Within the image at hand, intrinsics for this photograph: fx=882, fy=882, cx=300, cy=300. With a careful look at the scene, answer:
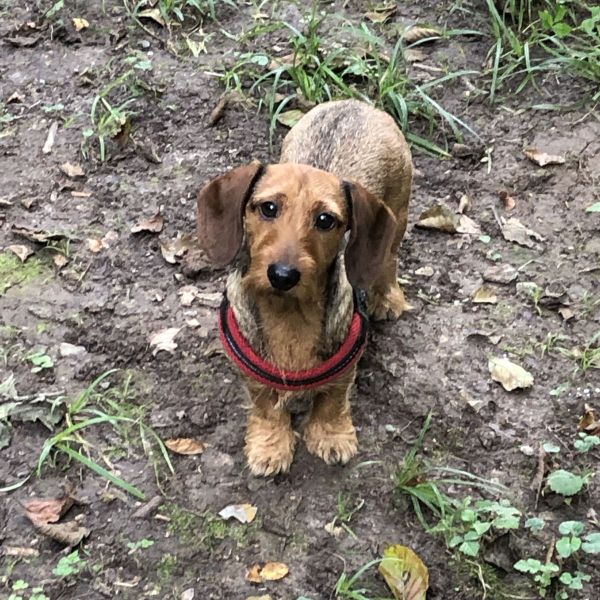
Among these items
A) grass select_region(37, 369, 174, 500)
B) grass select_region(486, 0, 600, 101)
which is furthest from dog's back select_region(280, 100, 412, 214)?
grass select_region(486, 0, 600, 101)

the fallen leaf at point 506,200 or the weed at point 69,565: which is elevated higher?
the fallen leaf at point 506,200

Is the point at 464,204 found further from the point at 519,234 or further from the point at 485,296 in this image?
the point at 485,296

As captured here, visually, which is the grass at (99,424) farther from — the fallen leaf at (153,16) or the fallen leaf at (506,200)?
the fallen leaf at (153,16)

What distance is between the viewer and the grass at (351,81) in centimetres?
502

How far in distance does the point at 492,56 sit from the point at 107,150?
2406 mm

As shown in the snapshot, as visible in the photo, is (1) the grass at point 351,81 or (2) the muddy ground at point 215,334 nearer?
(2) the muddy ground at point 215,334

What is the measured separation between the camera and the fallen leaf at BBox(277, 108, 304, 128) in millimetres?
5001

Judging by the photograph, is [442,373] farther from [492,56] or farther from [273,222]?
[492,56]

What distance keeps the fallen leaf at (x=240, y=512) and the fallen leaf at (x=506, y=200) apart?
227 cm

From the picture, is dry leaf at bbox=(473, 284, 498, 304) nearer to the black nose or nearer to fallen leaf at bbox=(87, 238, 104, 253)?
the black nose

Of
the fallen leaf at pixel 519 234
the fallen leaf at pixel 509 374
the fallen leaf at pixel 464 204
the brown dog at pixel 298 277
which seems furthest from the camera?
the fallen leaf at pixel 464 204

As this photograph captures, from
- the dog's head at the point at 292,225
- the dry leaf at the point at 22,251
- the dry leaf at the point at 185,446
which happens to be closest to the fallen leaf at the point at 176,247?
the dry leaf at the point at 22,251

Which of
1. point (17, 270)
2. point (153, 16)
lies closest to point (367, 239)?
point (17, 270)

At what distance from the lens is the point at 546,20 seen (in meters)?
5.26
